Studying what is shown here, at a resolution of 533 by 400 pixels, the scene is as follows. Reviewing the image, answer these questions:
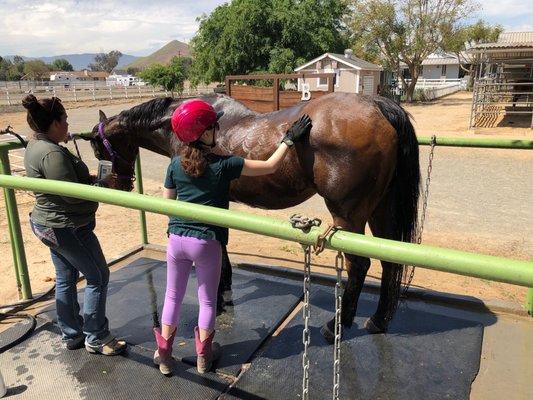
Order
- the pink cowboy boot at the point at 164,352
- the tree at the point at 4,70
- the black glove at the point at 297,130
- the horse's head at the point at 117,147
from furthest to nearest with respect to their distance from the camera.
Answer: the tree at the point at 4,70, the horse's head at the point at 117,147, the pink cowboy boot at the point at 164,352, the black glove at the point at 297,130

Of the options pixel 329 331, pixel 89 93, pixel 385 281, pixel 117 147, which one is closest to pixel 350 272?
pixel 385 281

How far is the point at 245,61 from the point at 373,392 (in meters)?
27.1

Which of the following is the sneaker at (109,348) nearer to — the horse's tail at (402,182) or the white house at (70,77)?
the horse's tail at (402,182)

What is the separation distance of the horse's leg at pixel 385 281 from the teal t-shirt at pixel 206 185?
1.28 m

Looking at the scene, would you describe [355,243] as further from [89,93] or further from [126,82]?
[126,82]

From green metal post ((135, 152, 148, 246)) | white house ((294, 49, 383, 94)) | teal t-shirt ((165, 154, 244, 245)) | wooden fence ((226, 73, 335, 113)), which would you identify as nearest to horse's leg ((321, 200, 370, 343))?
teal t-shirt ((165, 154, 244, 245))

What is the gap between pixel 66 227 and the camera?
8.86ft

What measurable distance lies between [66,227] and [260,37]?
26548 millimetres

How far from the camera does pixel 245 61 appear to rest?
2777 centimetres

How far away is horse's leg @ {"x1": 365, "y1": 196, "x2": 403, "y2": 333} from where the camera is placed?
10.4ft

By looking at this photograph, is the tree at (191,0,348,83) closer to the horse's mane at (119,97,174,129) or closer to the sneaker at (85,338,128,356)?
the horse's mane at (119,97,174,129)

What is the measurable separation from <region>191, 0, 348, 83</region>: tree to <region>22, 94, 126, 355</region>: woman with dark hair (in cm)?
2508

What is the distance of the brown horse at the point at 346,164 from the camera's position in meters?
2.82

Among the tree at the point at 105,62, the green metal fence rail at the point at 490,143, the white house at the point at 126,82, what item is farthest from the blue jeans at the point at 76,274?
the tree at the point at 105,62
